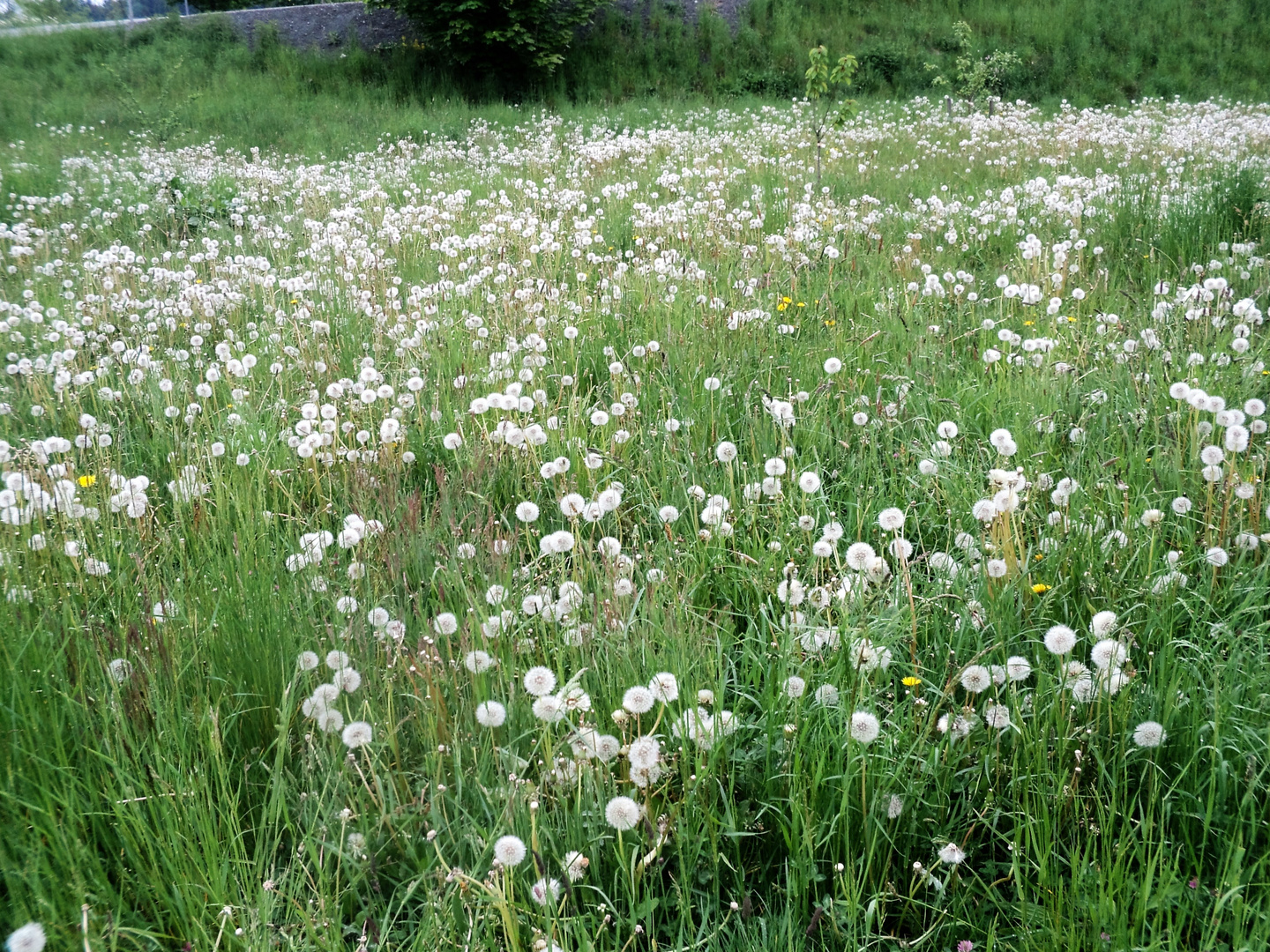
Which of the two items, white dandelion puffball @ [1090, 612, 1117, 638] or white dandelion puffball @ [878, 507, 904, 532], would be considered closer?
white dandelion puffball @ [1090, 612, 1117, 638]

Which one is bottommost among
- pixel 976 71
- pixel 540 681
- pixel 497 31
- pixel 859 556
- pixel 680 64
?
pixel 540 681

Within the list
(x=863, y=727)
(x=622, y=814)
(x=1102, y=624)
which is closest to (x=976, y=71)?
(x=1102, y=624)

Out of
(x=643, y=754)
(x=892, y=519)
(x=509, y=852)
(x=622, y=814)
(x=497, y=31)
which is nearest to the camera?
(x=509, y=852)

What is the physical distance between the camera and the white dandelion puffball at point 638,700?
1653mm

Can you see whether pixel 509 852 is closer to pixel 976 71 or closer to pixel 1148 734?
pixel 1148 734

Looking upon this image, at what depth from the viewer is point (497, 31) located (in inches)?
683

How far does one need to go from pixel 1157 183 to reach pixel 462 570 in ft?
24.3

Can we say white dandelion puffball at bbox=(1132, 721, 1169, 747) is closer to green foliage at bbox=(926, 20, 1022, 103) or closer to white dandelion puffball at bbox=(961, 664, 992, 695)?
white dandelion puffball at bbox=(961, 664, 992, 695)

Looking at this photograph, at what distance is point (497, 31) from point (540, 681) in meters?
18.4

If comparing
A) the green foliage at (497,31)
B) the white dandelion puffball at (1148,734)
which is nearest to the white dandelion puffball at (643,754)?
the white dandelion puffball at (1148,734)

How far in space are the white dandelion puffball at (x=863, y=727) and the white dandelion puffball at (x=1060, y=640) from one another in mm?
400

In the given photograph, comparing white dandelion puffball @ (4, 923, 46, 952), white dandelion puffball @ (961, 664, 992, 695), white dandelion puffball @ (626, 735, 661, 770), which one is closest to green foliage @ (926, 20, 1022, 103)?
white dandelion puffball @ (961, 664, 992, 695)

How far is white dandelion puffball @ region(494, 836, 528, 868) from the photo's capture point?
137cm

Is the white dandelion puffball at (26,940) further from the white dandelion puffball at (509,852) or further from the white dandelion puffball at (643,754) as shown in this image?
the white dandelion puffball at (643,754)
